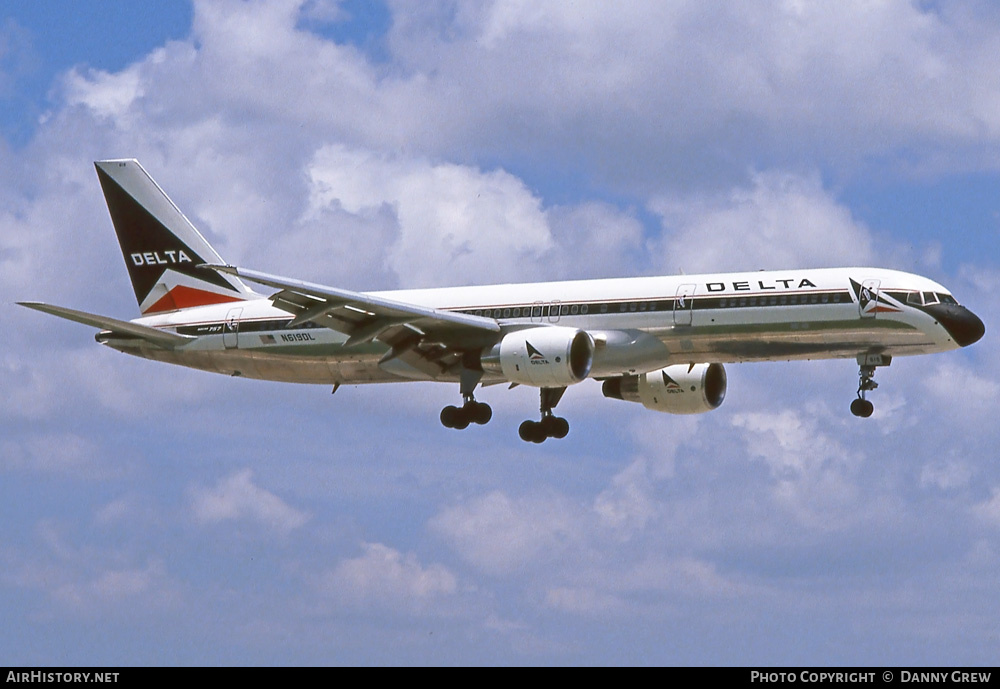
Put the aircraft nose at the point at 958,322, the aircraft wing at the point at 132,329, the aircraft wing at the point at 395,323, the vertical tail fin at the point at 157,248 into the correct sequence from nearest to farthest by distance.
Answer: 1. the aircraft nose at the point at 958,322
2. the aircraft wing at the point at 395,323
3. the aircraft wing at the point at 132,329
4. the vertical tail fin at the point at 157,248

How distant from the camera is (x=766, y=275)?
54.3 m

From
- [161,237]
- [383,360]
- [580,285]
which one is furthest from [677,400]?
[161,237]

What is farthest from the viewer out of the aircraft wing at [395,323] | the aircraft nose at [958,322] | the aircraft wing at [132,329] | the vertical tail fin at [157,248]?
the vertical tail fin at [157,248]

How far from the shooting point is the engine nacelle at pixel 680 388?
2434 inches

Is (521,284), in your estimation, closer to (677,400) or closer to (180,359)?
(677,400)

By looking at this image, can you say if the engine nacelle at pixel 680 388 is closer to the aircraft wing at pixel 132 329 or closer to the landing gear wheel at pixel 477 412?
the landing gear wheel at pixel 477 412

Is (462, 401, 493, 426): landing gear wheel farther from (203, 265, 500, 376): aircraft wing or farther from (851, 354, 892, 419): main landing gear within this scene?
(851, 354, 892, 419): main landing gear

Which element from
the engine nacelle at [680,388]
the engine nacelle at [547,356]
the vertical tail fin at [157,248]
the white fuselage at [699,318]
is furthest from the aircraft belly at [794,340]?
the vertical tail fin at [157,248]

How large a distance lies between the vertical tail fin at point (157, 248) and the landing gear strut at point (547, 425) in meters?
11.9

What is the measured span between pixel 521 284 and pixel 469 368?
3.65 m

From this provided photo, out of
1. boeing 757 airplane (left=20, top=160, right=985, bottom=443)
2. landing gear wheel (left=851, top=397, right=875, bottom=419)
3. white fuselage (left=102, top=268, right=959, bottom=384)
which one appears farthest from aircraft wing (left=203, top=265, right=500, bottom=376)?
landing gear wheel (left=851, top=397, right=875, bottom=419)

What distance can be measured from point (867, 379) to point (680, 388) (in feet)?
31.5

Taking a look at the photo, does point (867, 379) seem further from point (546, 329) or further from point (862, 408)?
point (546, 329)
